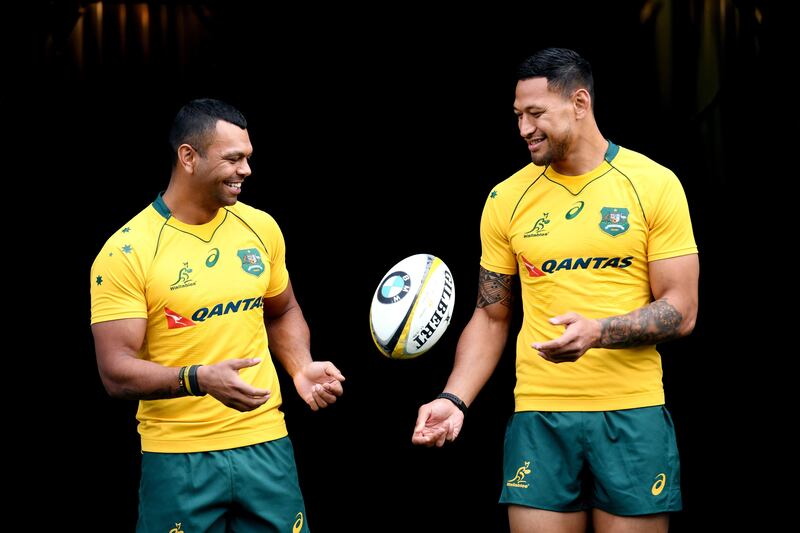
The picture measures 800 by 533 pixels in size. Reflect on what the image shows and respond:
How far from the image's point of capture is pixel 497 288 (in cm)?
464

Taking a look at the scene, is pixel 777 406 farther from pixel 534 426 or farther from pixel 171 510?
pixel 171 510

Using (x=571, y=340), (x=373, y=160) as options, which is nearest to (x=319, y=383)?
(x=571, y=340)

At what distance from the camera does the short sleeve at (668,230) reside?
4.33 m

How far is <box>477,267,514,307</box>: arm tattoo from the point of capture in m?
4.64

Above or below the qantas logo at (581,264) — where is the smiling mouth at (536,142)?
above

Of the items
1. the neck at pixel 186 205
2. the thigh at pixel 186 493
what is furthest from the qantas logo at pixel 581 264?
the thigh at pixel 186 493

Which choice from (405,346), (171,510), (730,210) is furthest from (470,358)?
(730,210)

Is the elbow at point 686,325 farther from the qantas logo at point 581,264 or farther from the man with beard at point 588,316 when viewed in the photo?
the qantas logo at point 581,264

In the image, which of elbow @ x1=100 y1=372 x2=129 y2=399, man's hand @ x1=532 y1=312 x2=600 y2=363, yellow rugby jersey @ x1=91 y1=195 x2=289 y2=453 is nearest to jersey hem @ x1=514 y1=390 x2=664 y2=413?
man's hand @ x1=532 y1=312 x2=600 y2=363

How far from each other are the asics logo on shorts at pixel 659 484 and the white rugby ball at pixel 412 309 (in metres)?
0.85

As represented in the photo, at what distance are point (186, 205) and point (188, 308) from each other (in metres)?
0.36

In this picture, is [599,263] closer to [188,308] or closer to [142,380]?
[188,308]

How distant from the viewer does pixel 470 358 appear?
462cm

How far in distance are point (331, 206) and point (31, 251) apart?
132 cm
